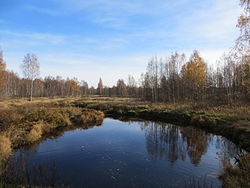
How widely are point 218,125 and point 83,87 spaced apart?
296ft

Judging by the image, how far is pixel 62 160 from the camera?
30.4 ft

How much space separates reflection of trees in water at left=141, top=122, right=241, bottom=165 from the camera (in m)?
9.90

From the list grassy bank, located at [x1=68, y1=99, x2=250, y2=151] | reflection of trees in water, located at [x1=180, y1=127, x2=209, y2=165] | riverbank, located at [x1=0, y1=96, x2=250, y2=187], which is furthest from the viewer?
grassy bank, located at [x1=68, y1=99, x2=250, y2=151]

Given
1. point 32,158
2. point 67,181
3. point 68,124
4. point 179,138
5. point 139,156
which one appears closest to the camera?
point 67,181

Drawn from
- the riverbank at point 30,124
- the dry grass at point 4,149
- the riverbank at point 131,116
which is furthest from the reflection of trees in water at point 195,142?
the riverbank at point 30,124

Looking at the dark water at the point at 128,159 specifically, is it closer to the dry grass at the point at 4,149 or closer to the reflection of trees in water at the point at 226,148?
the reflection of trees in water at the point at 226,148

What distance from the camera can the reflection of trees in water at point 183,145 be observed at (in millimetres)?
9905

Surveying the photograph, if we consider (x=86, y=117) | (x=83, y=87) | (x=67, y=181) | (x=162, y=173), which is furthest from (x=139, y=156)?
(x=83, y=87)

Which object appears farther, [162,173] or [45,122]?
[45,122]

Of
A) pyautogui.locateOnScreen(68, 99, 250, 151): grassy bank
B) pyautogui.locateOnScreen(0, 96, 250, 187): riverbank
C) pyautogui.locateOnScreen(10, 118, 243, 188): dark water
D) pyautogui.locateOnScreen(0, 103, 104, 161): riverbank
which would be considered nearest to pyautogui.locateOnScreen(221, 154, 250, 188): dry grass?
pyautogui.locateOnScreen(0, 96, 250, 187): riverbank

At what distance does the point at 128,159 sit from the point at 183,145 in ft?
15.5

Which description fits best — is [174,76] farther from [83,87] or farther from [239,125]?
[83,87]

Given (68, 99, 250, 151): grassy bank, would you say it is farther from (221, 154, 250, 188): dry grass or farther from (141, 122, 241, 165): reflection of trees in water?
(221, 154, 250, 188): dry grass

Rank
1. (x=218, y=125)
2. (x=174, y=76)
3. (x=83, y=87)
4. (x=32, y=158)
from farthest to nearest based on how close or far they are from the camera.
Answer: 1. (x=83, y=87)
2. (x=174, y=76)
3. (x=218, y=125)
4. (x=32, y=158)
